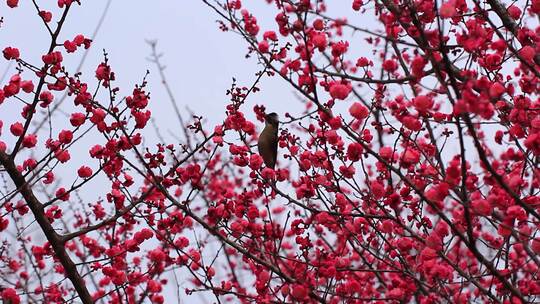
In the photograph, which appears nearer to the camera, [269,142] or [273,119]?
[273,119]

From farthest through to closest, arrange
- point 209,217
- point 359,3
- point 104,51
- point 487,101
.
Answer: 1. point 359,3
2. point 209,217
3. point 104,51
4. point 487,101

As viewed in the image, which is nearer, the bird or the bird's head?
the bird's head

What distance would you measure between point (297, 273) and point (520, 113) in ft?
5.80

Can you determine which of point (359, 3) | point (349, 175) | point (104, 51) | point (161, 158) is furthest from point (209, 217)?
point (359, 3)

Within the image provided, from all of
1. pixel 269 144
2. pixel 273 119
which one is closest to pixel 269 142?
pixel 269 144

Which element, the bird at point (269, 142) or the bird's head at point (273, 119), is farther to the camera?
the bird at point (269, 142)

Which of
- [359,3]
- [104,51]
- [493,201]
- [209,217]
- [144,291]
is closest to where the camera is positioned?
[493,201]

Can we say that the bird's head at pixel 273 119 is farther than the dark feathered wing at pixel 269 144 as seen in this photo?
No

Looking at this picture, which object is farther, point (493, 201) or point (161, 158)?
point (161, 158)

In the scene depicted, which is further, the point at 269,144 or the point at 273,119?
the point at 269,144

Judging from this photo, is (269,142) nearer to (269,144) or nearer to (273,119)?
(269,144)

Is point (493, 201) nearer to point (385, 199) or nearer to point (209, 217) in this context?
point (385, 199)

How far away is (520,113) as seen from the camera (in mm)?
3451

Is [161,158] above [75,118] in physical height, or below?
below
